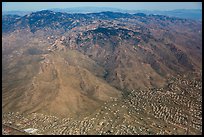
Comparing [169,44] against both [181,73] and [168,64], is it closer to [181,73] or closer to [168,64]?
[168,64]

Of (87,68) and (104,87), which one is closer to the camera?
(104,87)

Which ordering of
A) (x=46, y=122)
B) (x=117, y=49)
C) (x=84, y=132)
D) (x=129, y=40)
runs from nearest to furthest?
(x=84, y=132), (x=46, y=122), (x=117, y=49), (x=129, y=40)

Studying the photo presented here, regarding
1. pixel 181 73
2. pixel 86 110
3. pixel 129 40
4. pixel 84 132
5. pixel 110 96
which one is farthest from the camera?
pixel 129 40

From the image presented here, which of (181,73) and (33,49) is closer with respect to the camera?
(181,73)

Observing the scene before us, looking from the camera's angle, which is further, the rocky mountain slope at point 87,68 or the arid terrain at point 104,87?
the rocky mountain slope at point 87,68

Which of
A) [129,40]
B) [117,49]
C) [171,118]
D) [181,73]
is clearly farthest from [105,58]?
[171,118]

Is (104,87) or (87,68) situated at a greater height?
(87,68)

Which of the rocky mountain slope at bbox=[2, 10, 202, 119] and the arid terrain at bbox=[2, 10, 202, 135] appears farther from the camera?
the rocky mountain slope at bbox=[2, 10, 202, 119]
